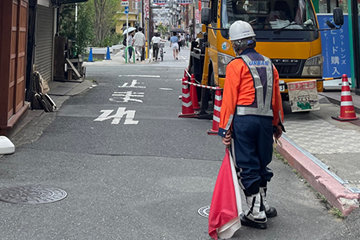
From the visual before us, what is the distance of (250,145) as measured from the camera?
475 cm

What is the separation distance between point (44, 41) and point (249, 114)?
13108 mm

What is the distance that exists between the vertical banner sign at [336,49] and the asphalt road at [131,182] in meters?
5.44

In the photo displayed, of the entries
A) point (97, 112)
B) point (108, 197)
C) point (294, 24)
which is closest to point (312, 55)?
point (294, 24)

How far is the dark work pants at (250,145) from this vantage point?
186 inches

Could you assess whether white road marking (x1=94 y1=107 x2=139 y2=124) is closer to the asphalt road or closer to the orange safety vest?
the asphalt road

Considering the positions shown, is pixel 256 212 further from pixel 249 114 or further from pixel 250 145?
pixel 249 114

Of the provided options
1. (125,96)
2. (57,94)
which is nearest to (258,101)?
(125,96)

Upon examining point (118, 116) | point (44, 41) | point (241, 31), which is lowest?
point (118, 116)

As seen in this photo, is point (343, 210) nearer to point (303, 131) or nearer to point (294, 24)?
point (303, 131)

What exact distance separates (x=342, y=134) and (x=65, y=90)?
351 inches

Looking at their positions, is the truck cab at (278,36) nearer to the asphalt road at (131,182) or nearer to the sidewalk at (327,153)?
the sidewalk at (327,153)

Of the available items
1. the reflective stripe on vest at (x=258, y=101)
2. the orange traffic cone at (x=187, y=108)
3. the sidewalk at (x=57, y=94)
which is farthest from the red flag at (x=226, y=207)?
the orange traffic cone at (x=187, y=108)

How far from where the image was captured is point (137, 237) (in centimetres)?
457

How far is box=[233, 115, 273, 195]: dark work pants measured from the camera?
186 inches
